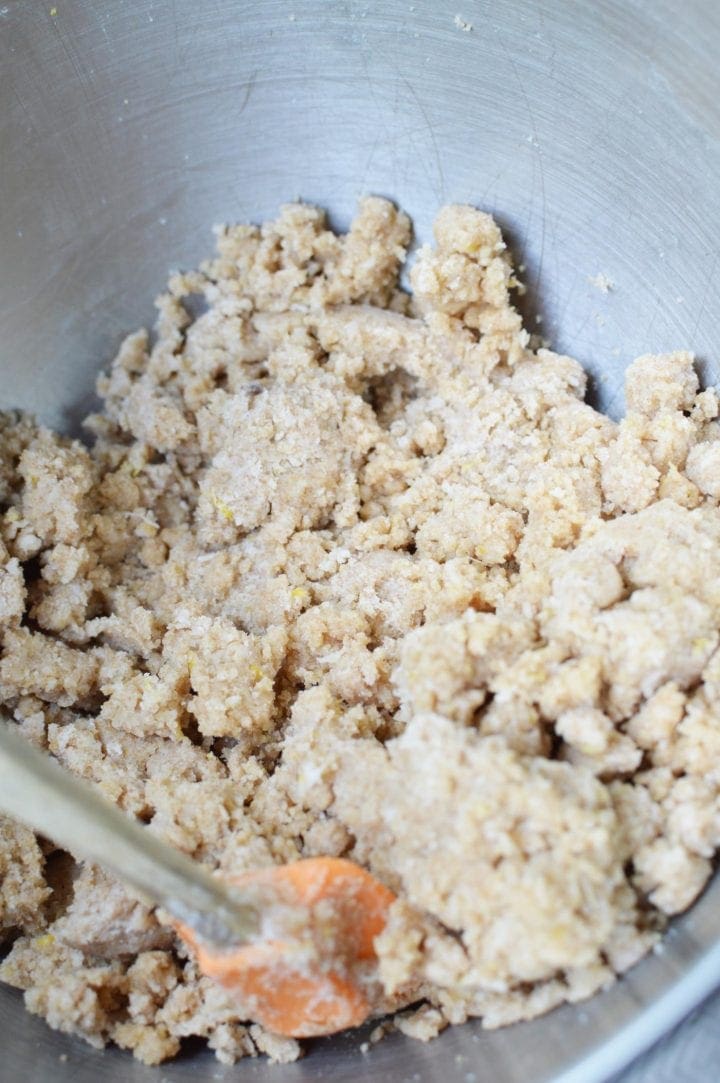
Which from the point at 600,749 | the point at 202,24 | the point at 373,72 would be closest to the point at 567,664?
the point at 600,749

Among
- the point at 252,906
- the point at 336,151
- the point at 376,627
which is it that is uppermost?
the point at 336,151

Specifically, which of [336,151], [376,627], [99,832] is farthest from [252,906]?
[336,151]

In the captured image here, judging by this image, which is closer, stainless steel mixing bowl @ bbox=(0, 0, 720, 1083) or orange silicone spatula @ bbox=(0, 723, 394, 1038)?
orange silicone spatula @ bbox=(0, 723, 394, 1038)

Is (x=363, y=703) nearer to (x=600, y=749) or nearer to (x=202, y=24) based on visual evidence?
(x=600, y=749)

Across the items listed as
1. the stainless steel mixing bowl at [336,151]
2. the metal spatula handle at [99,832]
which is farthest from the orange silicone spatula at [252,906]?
the stainless steel mixing bowl at [336,151]

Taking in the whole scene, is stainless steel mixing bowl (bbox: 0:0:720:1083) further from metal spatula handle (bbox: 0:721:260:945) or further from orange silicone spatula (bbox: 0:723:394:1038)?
metal spatula handle (bbox: 0:721:260:945)

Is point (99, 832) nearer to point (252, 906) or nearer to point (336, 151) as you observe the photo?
point (252, 906)

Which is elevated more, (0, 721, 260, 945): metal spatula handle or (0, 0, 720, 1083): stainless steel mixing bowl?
(0, 0, 720, 1083): stainless steel mixing bowl

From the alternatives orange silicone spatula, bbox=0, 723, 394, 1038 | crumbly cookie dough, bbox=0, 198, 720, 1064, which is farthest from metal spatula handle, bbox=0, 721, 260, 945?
crumbly cookie dough, bbox=0, 198, 720, 1064

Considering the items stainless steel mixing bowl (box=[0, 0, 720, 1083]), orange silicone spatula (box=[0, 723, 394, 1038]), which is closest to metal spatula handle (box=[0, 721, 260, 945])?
orange silicone spatula (box=[0, 723, 394, 1038])
